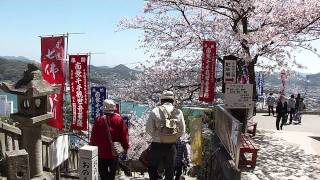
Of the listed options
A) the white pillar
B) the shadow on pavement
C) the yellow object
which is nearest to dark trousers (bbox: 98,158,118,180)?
the white pillar

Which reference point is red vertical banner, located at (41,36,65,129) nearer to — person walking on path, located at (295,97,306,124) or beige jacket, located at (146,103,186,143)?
beige jacket, located at (146,103,186,143)

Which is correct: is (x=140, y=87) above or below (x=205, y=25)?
below

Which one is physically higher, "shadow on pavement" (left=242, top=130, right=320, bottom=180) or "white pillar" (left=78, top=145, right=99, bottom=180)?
"white pillar" (left=78, top=145, right=99, bottom=180)

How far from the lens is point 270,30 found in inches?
648

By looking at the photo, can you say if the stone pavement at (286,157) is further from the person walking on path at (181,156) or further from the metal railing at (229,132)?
the person walking on path at (181,156)

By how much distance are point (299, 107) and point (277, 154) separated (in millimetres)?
10190

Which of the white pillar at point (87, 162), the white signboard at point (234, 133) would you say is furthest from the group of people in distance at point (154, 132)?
the white signboard at point (234, 133)

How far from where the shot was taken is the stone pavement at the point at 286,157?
35.0ft

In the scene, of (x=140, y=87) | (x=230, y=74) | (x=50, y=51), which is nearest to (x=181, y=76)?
(x=140, y=87)

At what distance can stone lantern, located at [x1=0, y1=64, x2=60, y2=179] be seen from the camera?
884 cm

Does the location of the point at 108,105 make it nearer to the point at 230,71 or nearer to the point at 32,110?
the point at 32,110

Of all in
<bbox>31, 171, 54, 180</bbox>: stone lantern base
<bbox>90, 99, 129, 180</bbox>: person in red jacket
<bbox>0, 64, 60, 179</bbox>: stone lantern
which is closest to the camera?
<bbox>90, 99, 129, 180</bbox>: person in red jacket

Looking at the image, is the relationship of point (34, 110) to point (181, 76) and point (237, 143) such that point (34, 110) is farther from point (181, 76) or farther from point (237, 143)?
point (181, 76)

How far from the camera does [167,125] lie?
7.04m
